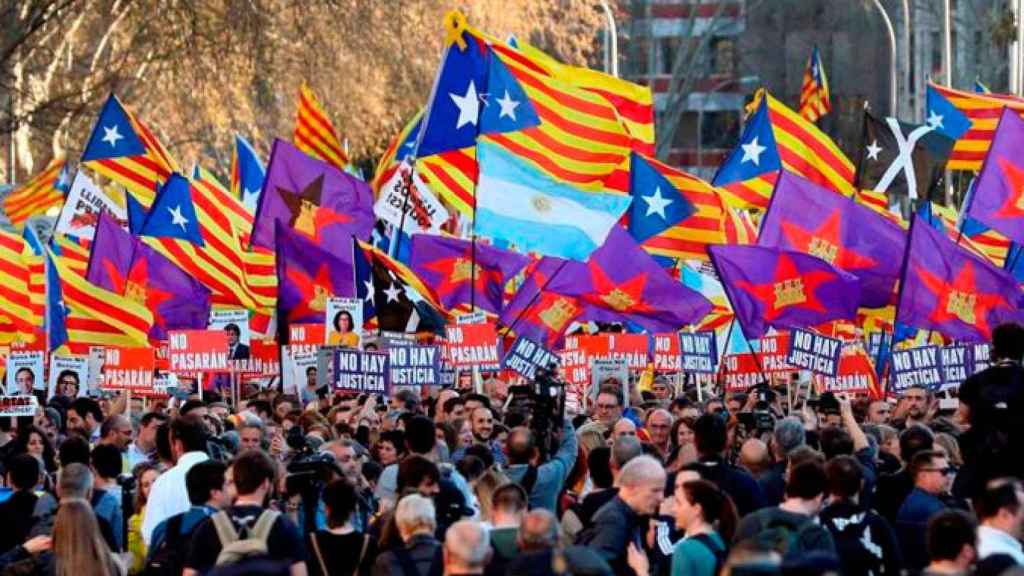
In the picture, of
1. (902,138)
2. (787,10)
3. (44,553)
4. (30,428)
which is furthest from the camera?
(787,10)

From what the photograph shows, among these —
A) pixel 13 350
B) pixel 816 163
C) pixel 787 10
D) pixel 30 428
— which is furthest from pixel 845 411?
pixel 787 10

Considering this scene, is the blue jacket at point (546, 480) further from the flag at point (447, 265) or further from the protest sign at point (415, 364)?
the flag at point (447, 265)

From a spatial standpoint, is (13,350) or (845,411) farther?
(13,350)

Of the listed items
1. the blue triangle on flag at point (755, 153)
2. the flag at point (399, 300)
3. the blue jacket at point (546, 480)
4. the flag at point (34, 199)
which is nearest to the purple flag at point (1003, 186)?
the flag at point (399, 300)

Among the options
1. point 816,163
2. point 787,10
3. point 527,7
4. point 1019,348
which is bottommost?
point 1019,348

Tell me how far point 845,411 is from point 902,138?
38.1ft

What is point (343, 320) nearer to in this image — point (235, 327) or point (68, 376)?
point (68, 376)

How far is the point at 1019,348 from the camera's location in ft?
39.2

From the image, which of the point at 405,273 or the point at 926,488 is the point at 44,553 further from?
the point at 405,273

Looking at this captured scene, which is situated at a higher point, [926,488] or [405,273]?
[405,273]

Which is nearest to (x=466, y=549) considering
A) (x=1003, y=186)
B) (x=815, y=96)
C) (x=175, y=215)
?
(x=1003, y=186)

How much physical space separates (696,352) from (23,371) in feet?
17.9

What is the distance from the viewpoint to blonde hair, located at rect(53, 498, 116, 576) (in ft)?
35.0

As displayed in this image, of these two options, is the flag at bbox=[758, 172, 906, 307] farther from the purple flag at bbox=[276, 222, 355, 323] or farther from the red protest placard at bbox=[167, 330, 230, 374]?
the red protest placard at bbox=[167, 330, 230, 374]
